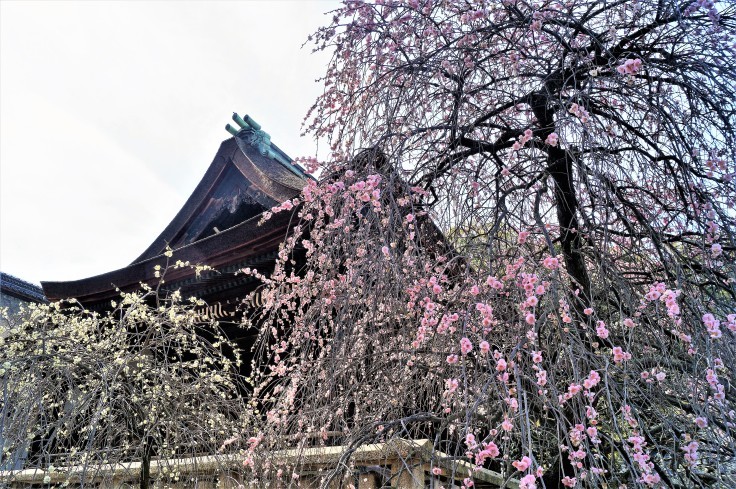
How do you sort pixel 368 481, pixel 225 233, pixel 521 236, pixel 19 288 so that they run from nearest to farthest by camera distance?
1. pixel 521 236
2. pixel 368 481
3. pixel 225 233
4. pixel 19 288

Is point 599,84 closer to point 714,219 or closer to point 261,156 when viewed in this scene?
point 714,219

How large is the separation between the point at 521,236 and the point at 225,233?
9.82ft

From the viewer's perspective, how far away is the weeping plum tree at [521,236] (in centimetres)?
210

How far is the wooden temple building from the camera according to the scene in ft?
14.6

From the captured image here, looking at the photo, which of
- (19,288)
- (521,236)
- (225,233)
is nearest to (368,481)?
(521,236)

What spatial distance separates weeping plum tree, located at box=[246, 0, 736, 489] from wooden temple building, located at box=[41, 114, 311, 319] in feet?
4.38

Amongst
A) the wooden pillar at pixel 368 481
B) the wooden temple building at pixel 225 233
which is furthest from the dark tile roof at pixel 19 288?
the wooden pillar at pixel 368 481

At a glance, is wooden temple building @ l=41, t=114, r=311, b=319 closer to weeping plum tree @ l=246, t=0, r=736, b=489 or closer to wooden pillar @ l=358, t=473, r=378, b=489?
weeping plum tree @ l=246, t=0, r=736, b=489

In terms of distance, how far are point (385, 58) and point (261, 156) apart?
3.35m

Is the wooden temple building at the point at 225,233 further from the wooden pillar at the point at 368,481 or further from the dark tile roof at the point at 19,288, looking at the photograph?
the dark tile roof at the point at 19,288

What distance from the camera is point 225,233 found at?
4.53m

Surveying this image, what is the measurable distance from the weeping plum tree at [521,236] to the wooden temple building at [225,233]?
1.34 m

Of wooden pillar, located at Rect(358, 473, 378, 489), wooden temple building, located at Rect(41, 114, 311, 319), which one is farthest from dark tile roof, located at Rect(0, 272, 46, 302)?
wooden pillar, located at Rect(358, 473, 378, 489)

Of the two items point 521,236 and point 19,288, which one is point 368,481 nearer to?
point 521,236
